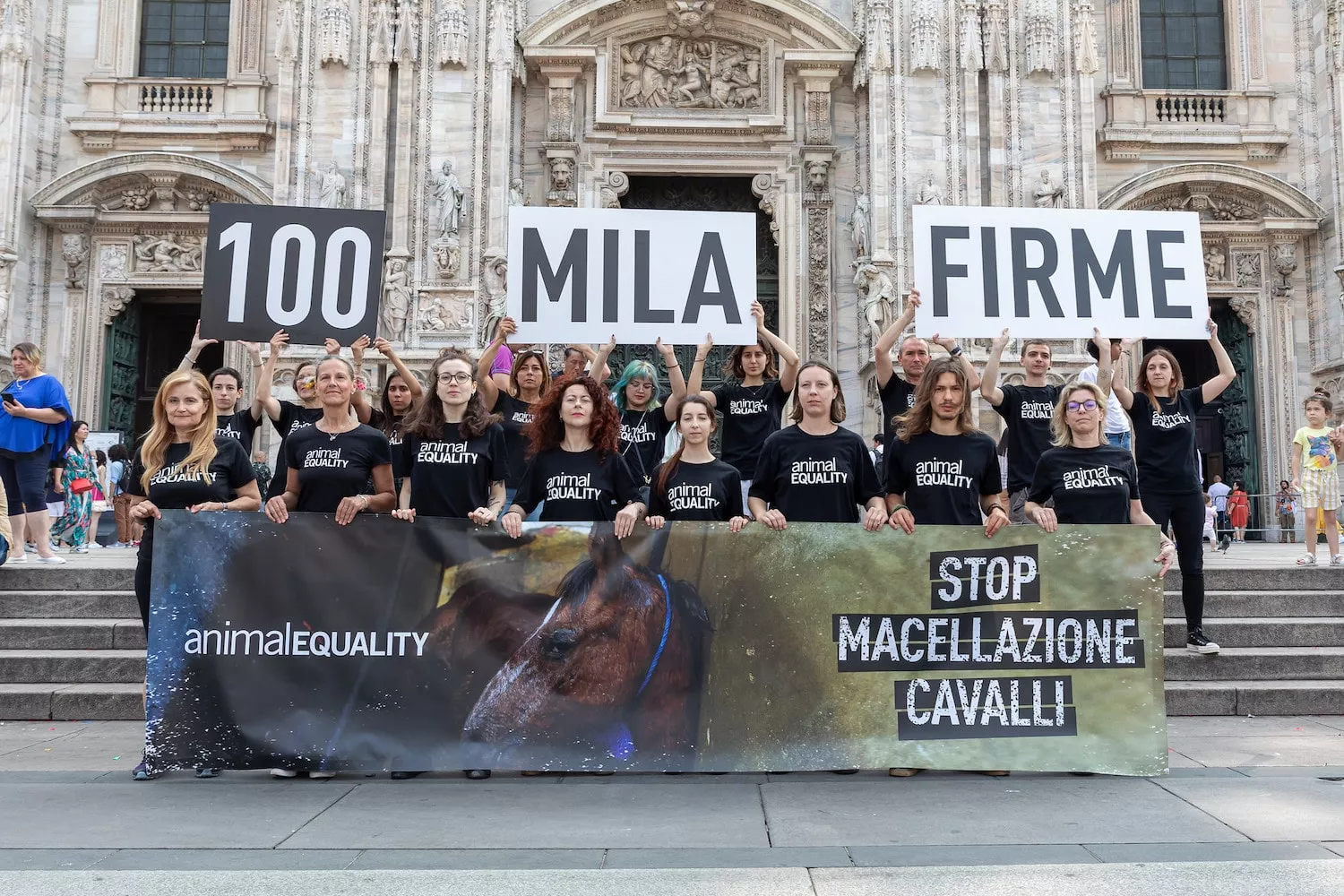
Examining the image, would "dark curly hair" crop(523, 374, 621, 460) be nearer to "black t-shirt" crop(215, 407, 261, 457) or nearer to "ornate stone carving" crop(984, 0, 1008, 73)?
"black t-shirt" crop(215, 407, 261, 457)

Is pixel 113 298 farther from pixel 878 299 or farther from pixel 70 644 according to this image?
pixel 878 299

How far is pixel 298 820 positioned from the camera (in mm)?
4668

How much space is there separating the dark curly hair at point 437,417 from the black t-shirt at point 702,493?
110cm

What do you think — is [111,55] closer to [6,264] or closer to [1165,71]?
[6,264]

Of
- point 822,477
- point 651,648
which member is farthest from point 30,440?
point 822,477

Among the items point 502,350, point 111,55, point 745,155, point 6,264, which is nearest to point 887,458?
point 502,350

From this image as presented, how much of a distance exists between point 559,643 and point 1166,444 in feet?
14.5

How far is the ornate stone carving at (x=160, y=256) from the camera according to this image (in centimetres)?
1923

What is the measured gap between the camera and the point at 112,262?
19.2 m

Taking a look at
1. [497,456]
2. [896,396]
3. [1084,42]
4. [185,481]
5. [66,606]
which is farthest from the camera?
[1084,42]

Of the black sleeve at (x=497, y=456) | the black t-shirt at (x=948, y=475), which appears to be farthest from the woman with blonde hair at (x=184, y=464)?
the black t-shirt at (x=948, y=475)

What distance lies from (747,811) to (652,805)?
0.45 meters

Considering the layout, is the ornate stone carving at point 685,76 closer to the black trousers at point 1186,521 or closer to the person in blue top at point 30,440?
the person in blue top at point 30,440

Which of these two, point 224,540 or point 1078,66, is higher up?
point 1078,66
